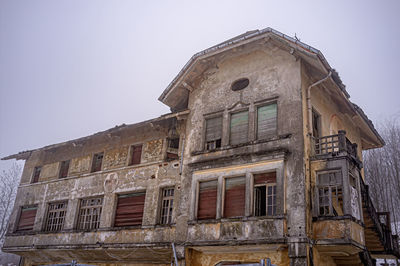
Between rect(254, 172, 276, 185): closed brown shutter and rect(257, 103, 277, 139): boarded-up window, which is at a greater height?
rect(257, 103, 277, 139): boarded-up window

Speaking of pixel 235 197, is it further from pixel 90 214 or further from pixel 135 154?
pixel 90 214

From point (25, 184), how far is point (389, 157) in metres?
32.4

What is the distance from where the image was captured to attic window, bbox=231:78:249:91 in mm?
17297

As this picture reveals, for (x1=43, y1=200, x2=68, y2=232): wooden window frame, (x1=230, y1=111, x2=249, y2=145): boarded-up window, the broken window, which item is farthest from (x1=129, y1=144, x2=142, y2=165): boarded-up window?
(x1=230, y1=111, x2=249, y2=145): boarded-up window

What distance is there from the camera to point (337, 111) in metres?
18.6

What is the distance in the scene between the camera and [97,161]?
22.0 meters

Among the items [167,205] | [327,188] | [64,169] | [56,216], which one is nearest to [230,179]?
[327,188]

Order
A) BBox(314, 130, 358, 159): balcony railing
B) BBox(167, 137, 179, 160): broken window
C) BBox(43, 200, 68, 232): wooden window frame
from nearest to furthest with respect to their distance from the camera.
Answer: BBox(314, 130, 358, 159): balcony railing < BBox(167, 137, 179, 160): broken window < BBox(43, 200, 68, 232): wooden window frame

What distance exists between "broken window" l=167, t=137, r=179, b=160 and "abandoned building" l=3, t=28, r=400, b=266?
0.20ft

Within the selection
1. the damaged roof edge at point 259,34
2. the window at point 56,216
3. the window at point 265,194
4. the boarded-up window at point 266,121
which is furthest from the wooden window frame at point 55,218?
the boarded-up window at point 266,121

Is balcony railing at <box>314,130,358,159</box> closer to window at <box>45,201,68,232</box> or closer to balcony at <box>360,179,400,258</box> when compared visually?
balcony at <box>360,179,400,258</box>

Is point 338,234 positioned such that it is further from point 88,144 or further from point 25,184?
point 25,184

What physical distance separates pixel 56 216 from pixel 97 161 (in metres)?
3.85

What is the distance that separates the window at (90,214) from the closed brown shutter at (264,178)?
30.3 ft
